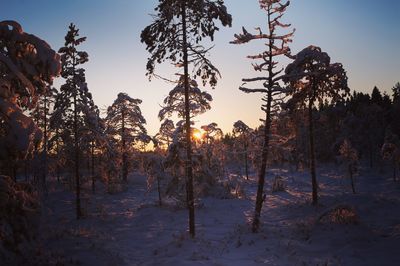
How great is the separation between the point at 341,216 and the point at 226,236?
20.5 feet

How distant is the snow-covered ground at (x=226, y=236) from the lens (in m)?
13.6

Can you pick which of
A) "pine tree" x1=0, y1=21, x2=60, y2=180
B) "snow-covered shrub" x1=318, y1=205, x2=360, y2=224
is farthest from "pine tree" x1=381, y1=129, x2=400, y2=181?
"pine tree" x1=0, y1=21, x2=60, y2=180

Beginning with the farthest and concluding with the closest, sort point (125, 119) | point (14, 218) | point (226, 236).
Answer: point (125, 119) < point (226, 236) < point (14, 218)

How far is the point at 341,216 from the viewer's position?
18.1 metres

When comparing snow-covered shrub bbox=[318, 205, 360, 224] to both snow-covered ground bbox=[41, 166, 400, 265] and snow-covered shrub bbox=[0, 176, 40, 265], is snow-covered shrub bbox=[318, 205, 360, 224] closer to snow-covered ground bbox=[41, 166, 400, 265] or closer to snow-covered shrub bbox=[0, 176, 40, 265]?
snow-covered ground bbox=[41, 166, 400, 265]

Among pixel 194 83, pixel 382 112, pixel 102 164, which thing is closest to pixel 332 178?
pixel 382 112

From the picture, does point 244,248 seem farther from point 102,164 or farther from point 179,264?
point 102,164

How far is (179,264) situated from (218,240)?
4.41 m

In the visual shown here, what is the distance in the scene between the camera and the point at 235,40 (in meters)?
17.3

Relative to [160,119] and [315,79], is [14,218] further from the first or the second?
[315,79]

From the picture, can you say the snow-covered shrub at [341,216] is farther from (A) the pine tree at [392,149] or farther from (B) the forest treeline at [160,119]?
(A) the pine tree at [392,149]

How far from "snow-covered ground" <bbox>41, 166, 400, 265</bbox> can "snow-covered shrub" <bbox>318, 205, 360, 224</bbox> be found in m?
0.33

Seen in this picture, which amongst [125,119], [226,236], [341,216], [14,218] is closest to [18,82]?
[14,218]

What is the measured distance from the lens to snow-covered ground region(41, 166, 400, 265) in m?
13.6
